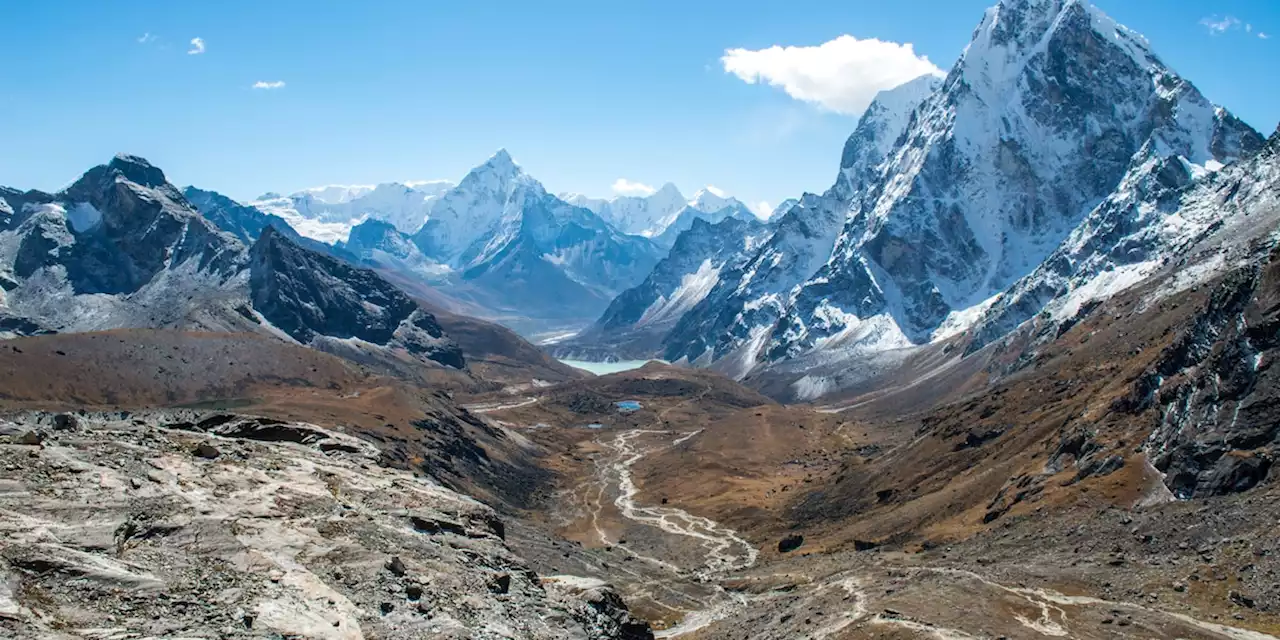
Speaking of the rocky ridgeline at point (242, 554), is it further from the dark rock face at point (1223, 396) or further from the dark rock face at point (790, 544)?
the dark rock face at point (790, 544)

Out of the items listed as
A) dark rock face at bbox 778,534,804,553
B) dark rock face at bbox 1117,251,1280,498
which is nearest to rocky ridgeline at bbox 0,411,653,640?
dark rock face at bbox 1117,251,1280,498

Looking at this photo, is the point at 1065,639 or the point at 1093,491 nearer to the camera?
the point at 1065,639

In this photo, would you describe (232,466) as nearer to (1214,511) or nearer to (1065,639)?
(1065,639)

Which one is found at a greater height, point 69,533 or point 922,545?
point 69,533

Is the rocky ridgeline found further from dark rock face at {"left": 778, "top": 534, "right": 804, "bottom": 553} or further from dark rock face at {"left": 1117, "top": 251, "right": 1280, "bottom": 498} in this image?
dark rock face at {"left": 778, "top": 534, "right": 804, "bottom": 553}

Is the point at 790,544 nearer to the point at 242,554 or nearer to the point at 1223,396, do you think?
the point at 1223,396

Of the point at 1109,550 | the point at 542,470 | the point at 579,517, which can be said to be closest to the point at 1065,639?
the point at 1109,550

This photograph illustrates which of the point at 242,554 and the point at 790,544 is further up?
the point at 242,554

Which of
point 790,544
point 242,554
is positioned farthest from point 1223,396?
point 242,554
